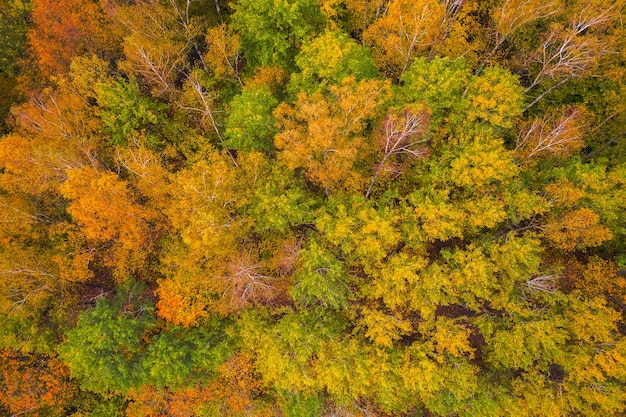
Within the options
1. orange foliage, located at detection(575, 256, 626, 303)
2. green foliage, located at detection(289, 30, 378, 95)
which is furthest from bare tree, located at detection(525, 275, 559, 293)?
green foliage, located at detection(289, 30, 378, 95)

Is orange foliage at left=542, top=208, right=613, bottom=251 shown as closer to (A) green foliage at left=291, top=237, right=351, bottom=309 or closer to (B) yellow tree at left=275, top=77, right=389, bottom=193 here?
(B) yellow tree at left=275, top=77, right=389, bottom=193

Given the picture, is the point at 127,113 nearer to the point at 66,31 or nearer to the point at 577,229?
the point at 66,31

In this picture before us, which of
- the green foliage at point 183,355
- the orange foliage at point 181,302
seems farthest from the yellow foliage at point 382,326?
the orange foliage at point 181,302

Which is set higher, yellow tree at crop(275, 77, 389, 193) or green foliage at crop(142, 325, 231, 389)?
yellow tree at crop(275, 77, 389, 193)

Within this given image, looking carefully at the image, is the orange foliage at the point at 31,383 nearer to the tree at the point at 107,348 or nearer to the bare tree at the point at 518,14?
the tree at the point at 107,348

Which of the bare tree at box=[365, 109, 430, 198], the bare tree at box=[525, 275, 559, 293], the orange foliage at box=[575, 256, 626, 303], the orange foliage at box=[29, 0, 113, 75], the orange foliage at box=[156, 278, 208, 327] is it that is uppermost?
the orange foliage at box=[29, 0, 113, 75]

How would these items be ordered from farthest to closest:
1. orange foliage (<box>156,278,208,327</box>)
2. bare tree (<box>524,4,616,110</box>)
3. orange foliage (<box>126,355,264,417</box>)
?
orange foliage (<box>126,355,264,417</box>)
orange foliage (<box>156,278,208,327</box>)
bare tree (<box>524,4,616,110</box>)

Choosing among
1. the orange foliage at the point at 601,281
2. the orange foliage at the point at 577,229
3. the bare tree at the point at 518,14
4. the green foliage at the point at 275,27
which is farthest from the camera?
the green foliage at the point at 275,27

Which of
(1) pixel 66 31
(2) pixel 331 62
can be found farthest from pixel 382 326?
(1) pixel 66 31
